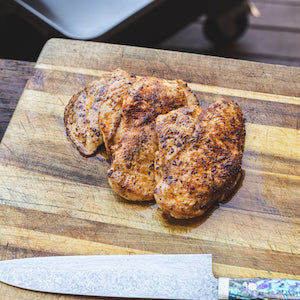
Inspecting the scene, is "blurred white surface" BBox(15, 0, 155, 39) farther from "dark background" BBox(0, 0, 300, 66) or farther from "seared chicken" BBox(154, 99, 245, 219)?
"seared chicken" BBox(154, 99, 245, 219)

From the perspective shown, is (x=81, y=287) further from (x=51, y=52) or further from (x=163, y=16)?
(x=163, y=16)

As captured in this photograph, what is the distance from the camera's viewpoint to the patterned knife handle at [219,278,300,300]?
173 cm

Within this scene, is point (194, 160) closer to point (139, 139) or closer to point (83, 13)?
point (139, 139)

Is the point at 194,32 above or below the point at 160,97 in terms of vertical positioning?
below

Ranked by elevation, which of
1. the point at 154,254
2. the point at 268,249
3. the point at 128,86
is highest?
the point at 128,86

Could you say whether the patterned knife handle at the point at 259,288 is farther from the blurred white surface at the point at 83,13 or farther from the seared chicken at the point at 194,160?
the blurred white surface at the point at 83,13

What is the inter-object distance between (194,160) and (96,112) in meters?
0.70

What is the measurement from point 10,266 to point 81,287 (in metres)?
0.40

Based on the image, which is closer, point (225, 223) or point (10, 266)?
point (10, 266)

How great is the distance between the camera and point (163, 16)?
334cm

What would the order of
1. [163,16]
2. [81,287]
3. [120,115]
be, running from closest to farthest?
[81,287] < [120,115] < [163,16]

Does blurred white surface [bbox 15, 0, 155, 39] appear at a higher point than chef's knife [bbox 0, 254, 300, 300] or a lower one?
higher

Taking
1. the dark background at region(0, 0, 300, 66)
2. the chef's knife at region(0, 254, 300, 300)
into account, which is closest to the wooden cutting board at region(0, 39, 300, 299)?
the chef's knife at region(0, 254, 300, 300)

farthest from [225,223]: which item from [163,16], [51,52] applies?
[163,16]
